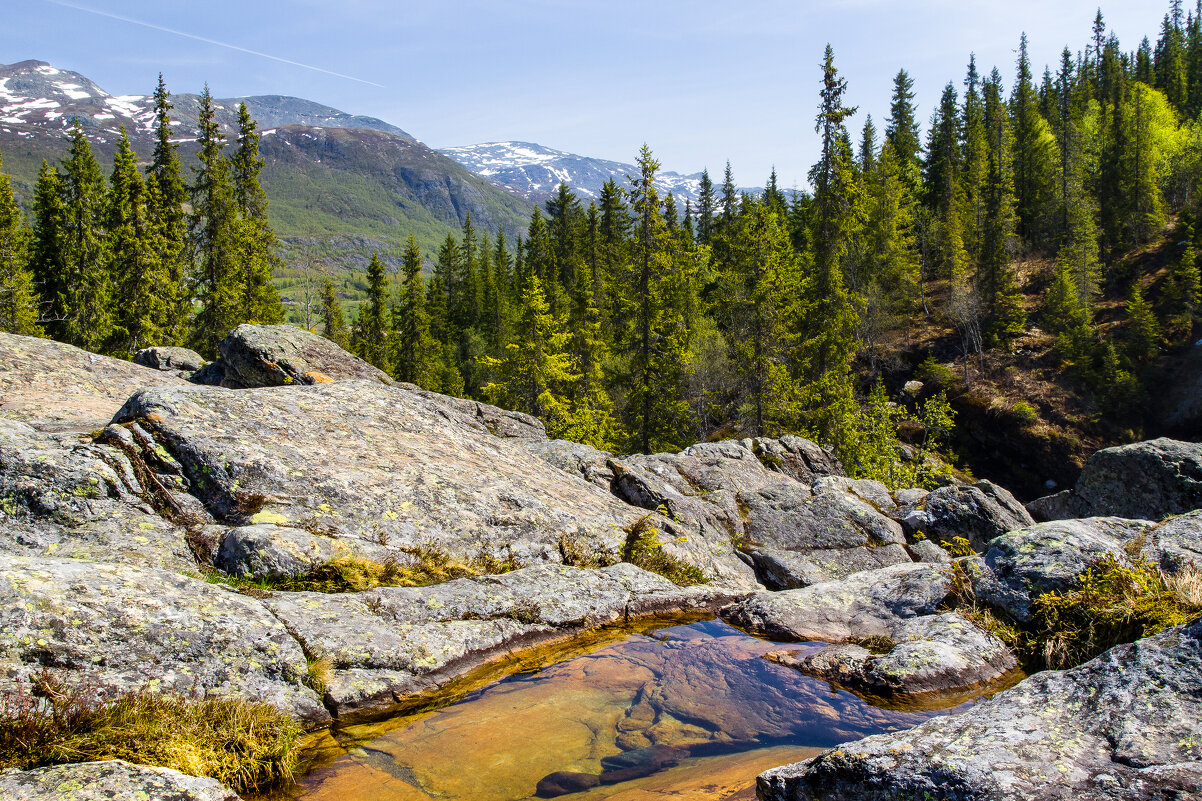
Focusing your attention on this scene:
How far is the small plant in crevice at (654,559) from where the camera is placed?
35.0ft

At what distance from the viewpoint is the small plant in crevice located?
10656mm

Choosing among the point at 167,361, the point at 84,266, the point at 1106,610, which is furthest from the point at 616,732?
the point at 84,266

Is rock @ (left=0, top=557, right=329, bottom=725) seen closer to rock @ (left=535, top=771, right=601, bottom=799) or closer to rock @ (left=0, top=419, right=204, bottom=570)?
rock @ (left=0, top=419, right=204, bottom=570)

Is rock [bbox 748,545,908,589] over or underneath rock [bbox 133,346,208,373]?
underneath

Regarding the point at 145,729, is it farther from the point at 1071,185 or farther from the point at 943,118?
the point at 943,118

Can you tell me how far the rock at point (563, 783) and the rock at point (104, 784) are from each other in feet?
7.80

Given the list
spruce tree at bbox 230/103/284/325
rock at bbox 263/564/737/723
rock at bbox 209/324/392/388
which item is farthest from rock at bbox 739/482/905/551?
spruce tree at bbox 230/103/284/325

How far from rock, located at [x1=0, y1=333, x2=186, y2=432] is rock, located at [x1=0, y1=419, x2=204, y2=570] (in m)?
1.48

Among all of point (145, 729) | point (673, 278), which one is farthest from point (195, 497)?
point (673, 278)

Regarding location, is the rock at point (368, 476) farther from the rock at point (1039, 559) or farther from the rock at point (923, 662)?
the rock at point (1039, 559)

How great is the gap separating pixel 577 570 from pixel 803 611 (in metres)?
3.35

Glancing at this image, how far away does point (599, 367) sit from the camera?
4209 centimetres

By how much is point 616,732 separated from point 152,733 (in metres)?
3.94

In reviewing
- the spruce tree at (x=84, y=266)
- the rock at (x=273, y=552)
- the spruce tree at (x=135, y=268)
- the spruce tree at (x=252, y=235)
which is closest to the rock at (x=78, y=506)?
the rock at (x=273, y=552)
